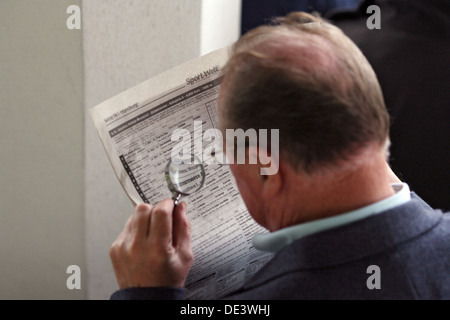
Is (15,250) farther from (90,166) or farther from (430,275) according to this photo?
(430,275)

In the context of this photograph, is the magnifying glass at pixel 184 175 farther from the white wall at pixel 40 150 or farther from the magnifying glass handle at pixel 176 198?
the white wall at pixel 40 150

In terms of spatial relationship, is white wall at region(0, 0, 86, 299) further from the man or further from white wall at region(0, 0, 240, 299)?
the man

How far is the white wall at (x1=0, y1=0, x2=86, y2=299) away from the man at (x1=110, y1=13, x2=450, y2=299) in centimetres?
57

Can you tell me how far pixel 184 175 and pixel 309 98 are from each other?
0.95 feet

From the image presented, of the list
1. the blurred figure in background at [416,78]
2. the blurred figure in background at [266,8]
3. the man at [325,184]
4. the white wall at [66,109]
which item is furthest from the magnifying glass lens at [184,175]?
the blurred figure in background at [266,8]

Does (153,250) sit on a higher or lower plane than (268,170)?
lower

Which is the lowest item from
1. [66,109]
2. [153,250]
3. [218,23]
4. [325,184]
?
[153,250]

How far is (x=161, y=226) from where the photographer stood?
2.49 ft

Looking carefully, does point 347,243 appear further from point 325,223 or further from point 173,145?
point 173,145

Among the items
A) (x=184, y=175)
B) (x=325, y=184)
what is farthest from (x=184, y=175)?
(x=325, y=184)

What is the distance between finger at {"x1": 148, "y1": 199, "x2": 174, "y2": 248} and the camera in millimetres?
759

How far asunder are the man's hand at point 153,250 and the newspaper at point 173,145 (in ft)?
0.23
